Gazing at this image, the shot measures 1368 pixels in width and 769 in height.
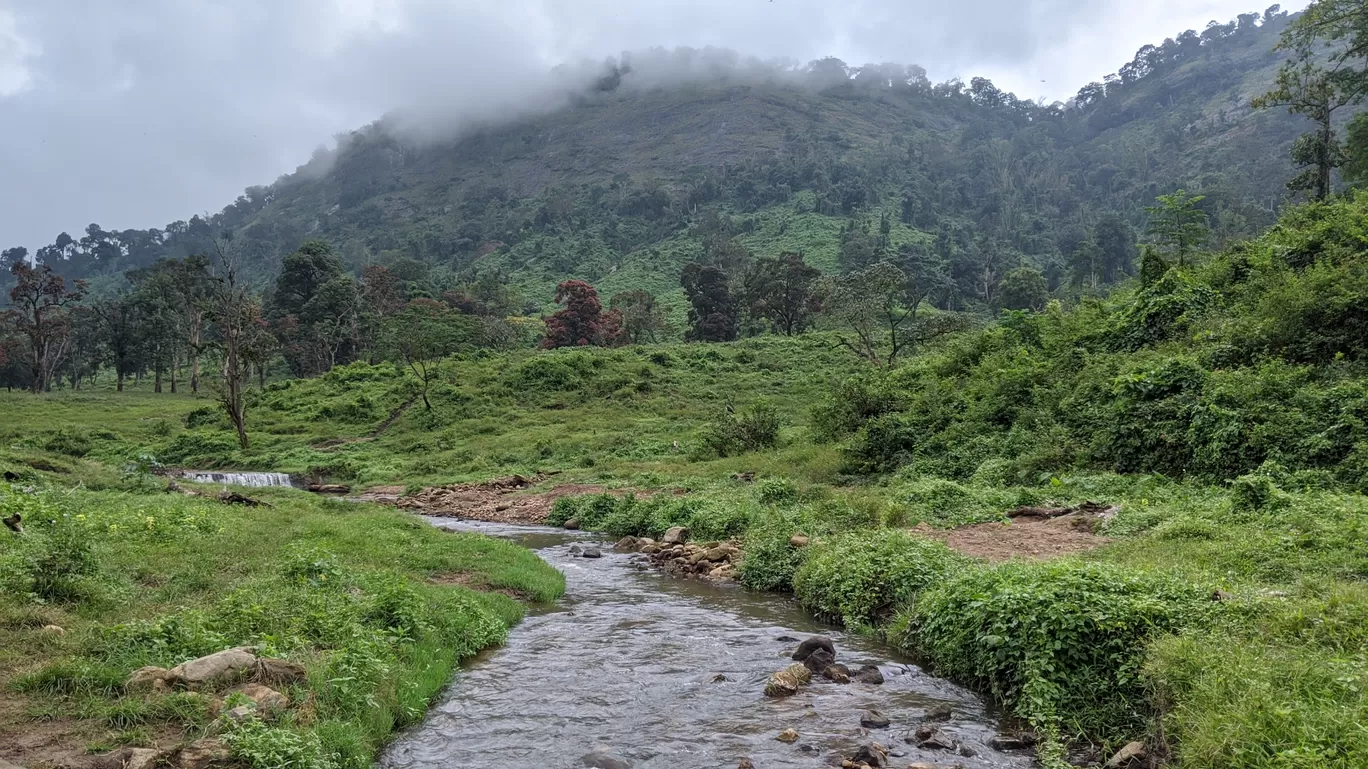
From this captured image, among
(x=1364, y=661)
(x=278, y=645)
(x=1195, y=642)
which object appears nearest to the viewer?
(x=1364, y=661)

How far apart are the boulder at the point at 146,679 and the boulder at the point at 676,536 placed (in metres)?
13.1

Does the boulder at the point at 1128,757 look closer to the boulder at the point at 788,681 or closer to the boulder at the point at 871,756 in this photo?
the boulder at the point at 871,756

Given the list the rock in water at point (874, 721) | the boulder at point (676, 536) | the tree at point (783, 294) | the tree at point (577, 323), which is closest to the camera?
the rock in water at point (874, 721)

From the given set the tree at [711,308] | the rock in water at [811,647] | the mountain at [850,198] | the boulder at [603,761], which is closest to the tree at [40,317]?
the mountain at [850,198]

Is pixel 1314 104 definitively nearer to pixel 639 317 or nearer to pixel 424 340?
pixel 424 340

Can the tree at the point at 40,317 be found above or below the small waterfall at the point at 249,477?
above

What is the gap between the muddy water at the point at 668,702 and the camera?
26.2 ft

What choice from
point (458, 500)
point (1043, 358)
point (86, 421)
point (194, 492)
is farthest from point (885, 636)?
point (86, 421)

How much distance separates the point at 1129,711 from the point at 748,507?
13102 millimetres

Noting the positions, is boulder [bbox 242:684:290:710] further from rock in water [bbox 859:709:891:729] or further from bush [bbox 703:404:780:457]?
bush [bbox 703:404:780:457]

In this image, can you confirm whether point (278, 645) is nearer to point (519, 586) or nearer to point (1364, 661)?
point (519, 586)

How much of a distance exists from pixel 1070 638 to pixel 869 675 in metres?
2.58

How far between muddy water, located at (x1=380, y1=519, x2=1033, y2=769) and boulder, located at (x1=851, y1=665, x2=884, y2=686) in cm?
15

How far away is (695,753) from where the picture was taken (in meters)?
8.02
